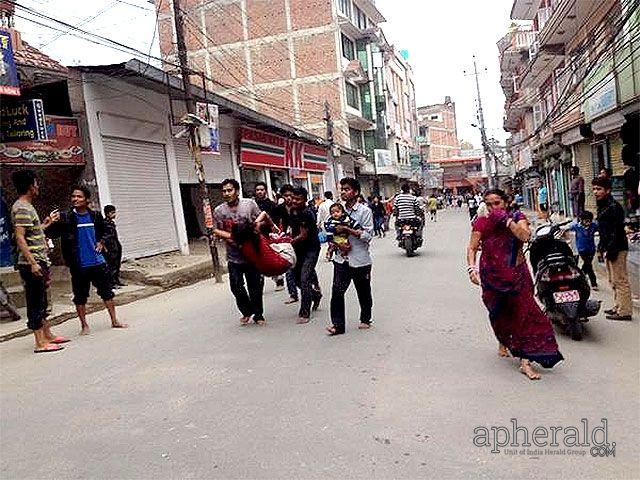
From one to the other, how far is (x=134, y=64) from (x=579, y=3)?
13.0 meters

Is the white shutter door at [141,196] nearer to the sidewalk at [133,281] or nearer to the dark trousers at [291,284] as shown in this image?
the sidewalk at [133,281]

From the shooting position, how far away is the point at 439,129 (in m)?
85.7

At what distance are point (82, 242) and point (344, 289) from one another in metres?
3.08

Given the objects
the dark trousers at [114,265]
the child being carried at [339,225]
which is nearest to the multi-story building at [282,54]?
the dark trousers at [114,265]

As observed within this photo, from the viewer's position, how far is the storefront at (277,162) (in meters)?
21.3

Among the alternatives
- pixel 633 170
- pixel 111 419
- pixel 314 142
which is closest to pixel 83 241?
pixel 111 419

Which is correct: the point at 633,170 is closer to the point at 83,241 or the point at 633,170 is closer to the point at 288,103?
the point at 83,241

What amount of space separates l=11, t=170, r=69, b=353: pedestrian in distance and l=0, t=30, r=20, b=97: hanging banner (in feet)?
9.81

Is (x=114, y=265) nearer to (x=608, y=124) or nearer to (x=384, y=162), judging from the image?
(x=608, y=124)

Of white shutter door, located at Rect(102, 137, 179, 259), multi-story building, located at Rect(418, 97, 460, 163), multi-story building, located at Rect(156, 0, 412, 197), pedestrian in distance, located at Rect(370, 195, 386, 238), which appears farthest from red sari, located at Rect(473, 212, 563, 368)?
multi-story building, located at Rect(418, 97, 460, 163)

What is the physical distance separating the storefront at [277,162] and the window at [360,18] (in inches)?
566

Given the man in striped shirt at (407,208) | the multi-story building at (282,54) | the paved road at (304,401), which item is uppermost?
the multi-story building at (282,54)

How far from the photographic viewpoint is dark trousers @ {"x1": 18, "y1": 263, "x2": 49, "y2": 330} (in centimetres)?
584

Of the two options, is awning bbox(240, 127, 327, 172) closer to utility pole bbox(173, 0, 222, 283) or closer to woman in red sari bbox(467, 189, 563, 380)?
utility pole bbox(173, 0, 222, 283)
